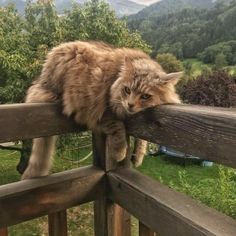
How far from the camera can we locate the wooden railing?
1134mm

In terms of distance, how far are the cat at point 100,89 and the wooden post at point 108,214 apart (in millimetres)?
49

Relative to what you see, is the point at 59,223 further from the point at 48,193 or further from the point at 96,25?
the point at 96,25

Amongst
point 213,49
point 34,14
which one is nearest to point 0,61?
point 34,14

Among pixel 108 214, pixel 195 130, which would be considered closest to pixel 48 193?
pixel 108 214

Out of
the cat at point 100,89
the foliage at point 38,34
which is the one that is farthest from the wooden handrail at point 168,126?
the foliage at point 38,34

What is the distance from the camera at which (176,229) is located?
4.09 feet

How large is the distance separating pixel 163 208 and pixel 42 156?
0.70 m

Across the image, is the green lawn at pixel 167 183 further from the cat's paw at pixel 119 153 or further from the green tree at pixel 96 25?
the cat's paw at pixel 119 153

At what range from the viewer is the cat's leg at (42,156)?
1720mm

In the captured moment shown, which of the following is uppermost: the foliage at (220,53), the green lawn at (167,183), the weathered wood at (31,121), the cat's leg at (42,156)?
the weathered wood at (31,121)

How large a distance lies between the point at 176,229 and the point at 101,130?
1.94 ft

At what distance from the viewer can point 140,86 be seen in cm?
215

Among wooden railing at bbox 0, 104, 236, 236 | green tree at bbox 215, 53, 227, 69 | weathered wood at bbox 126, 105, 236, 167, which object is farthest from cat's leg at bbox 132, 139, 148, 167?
green tree at bbox 215, 53, 227, 69

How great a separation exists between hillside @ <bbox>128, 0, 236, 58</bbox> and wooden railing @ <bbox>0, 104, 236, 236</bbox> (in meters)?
20.1
